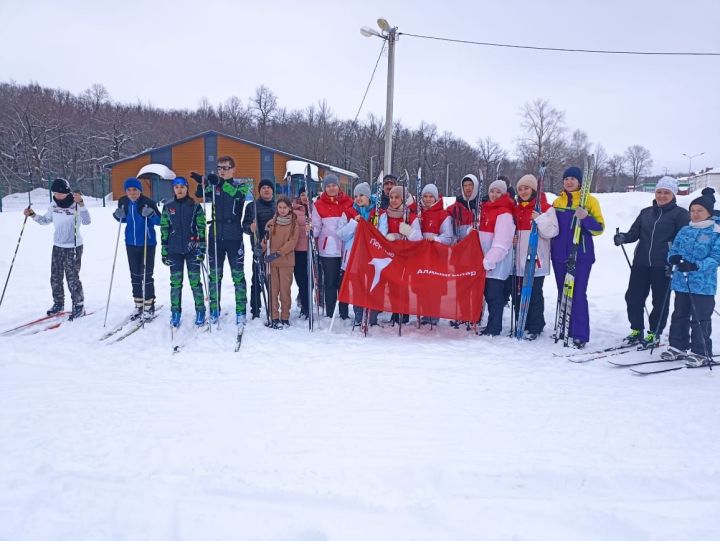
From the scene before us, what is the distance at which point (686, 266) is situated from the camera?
479 centimetres

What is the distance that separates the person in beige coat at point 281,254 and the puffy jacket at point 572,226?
11.5ft

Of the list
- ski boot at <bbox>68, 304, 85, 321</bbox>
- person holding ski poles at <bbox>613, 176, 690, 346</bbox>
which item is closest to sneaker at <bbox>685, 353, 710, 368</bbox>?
person holding ski poles at <bbox>613, 176, 690, 346</bbox>

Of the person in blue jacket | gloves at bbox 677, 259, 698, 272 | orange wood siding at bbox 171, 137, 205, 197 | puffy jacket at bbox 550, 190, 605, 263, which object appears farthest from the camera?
orange wood siding at bbox 171, 137, 205, 197

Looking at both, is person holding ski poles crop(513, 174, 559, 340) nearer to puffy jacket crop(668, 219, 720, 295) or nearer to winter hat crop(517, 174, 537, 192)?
winter hat crop(517, 174, 537, 192)

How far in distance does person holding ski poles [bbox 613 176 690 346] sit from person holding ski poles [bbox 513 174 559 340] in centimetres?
82

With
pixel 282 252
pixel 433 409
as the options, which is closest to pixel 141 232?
pixel 282 252

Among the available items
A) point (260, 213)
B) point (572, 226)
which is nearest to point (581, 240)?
point (572, 226)

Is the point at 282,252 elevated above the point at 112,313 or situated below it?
above

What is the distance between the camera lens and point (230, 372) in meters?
4.70

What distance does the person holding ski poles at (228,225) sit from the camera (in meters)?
6.09

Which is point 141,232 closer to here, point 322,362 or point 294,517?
point 322,362

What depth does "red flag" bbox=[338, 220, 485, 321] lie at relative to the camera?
233 inches

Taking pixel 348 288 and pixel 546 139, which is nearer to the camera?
pixel 348 288

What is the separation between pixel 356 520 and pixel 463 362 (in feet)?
9.12
